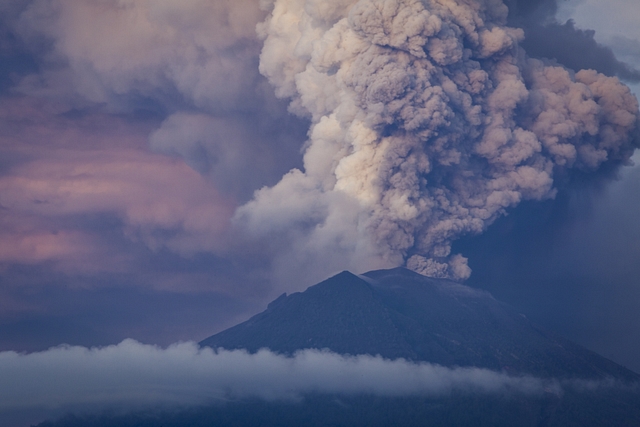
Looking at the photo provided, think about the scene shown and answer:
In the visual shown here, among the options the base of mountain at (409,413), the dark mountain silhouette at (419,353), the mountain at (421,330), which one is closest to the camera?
the base of mountain at (409,413)

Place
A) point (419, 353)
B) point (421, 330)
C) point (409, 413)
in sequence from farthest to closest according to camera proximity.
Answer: point (421, 330)
point (419, 353)
point (409, 413)

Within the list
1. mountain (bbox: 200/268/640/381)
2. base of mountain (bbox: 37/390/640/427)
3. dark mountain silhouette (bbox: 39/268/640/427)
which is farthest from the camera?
mountain (bbox: 200/268/640/381)

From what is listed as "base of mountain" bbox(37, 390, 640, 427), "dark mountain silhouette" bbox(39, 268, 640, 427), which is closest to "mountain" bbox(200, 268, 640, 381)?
"dark mountain silhouette" bbox(39, 268, 640, 427)

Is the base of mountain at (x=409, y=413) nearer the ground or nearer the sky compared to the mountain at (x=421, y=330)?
nearer the ground

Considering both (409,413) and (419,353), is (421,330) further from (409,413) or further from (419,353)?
(409,413)

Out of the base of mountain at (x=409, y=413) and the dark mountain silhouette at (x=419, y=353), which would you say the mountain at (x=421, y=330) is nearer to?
the dark mountain silhouette at (x=419, y=353)

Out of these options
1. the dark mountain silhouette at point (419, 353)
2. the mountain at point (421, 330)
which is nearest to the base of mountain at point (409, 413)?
the dark mountain silhouette at point (419, 353)

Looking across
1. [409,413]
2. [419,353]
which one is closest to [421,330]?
[419,353]

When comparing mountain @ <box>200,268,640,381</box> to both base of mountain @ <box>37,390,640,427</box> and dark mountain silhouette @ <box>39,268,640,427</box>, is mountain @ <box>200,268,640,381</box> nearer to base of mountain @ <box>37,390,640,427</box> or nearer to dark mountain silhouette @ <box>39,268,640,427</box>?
dark mountain silhouette @ <box>39,268,640,427</box>
